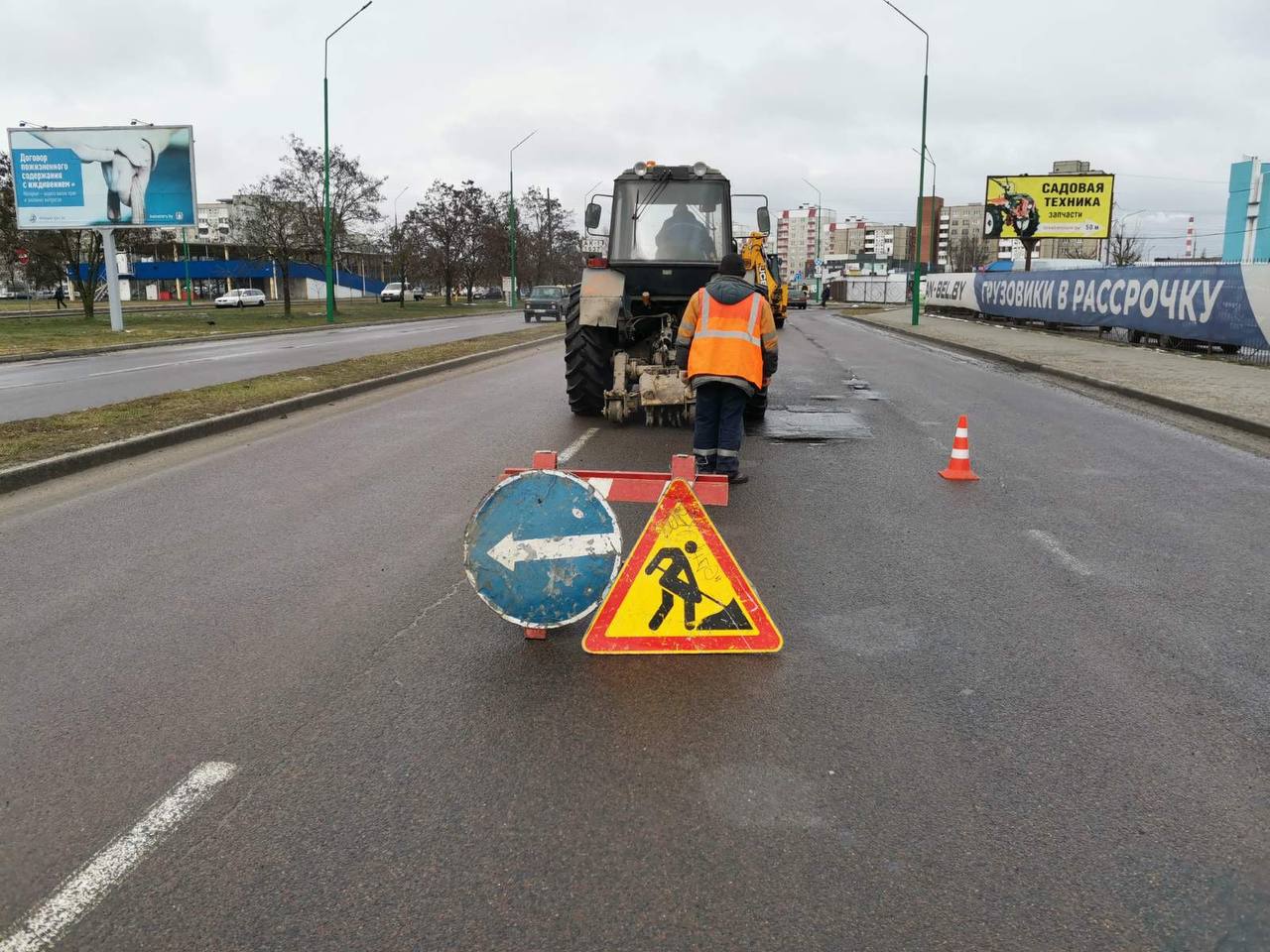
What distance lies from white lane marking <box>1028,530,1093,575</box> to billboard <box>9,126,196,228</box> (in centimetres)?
3513

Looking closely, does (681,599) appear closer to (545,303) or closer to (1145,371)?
(1145,371)

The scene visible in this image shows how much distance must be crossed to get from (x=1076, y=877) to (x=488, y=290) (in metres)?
105

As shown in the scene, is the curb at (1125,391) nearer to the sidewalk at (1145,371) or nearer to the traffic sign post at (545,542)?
the sidewalk at (1145,371)

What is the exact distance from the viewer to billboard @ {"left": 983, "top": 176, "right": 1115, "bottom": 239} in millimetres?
48000

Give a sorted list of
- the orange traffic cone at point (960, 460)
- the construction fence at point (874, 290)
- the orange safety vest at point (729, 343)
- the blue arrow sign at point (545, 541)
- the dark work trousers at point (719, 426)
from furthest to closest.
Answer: the construction fence at point (874, 290)
the orange traffic cone at point (960, 460)
the dark work trousers at point (719, 426)
the orange safety vest at point (729, 343)
the blue arrow sign at point (545, 541)

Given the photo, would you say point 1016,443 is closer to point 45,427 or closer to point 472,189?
point 45,427

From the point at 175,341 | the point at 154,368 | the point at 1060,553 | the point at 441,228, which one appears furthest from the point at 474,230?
the point at 1060,553

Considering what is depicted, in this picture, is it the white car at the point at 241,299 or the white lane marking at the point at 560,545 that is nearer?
the white lane marking at the point at 560,545

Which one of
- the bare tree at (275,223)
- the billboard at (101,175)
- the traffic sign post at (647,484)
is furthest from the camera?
the bare tree at (275,223)

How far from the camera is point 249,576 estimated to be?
5.59m

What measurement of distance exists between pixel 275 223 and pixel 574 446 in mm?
39583

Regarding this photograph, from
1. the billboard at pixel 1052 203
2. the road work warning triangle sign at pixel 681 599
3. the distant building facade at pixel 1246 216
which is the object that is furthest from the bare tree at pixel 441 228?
the road work warning triangle sign at pixel 681 599

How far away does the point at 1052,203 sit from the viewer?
1921 inches

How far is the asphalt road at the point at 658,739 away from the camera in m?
2.67
